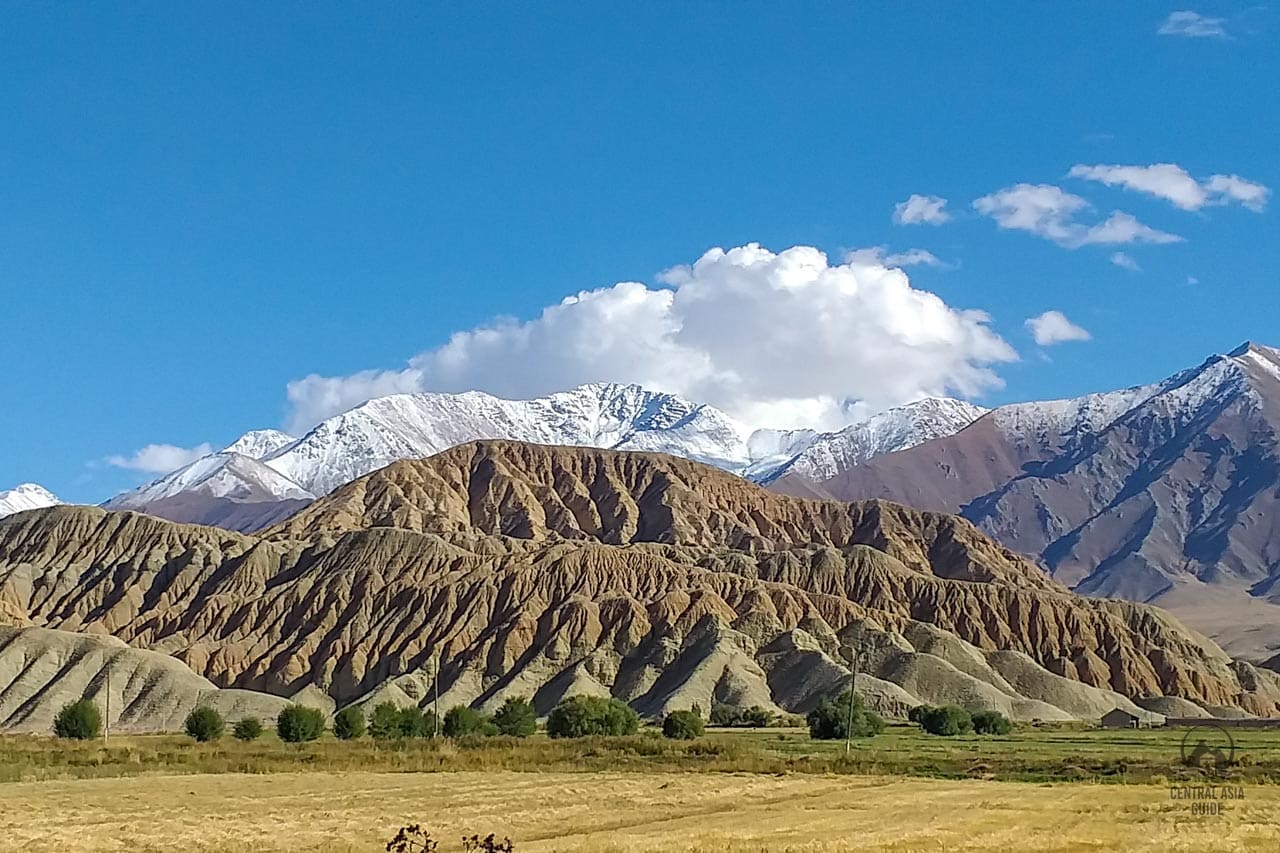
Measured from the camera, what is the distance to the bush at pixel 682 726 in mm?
118688

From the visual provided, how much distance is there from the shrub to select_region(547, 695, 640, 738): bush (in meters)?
24.6

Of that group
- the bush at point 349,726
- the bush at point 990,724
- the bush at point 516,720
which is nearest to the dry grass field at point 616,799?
the bush at point 349,726

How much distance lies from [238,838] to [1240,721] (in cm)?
13386

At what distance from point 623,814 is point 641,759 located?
31.4 meters

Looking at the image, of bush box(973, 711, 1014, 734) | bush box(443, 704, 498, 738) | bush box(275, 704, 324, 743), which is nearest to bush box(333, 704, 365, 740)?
bush box(275, 704, 324, 743)

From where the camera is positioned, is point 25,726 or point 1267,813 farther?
point 25,726

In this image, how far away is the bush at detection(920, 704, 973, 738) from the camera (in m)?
129

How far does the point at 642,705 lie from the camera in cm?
16675

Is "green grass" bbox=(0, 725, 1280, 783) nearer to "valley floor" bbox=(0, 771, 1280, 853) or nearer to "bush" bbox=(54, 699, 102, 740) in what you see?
"valley floor" bbox=(0, 771, 1280, 853)

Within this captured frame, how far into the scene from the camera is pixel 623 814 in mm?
47781

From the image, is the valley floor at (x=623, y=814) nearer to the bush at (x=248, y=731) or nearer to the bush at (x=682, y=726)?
the bush at (x=682, y=726)

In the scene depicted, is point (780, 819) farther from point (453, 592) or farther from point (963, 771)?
point (453, 592)

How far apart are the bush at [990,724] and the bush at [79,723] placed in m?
70.8

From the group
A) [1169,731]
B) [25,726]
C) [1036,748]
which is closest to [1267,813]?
[1036,748]
